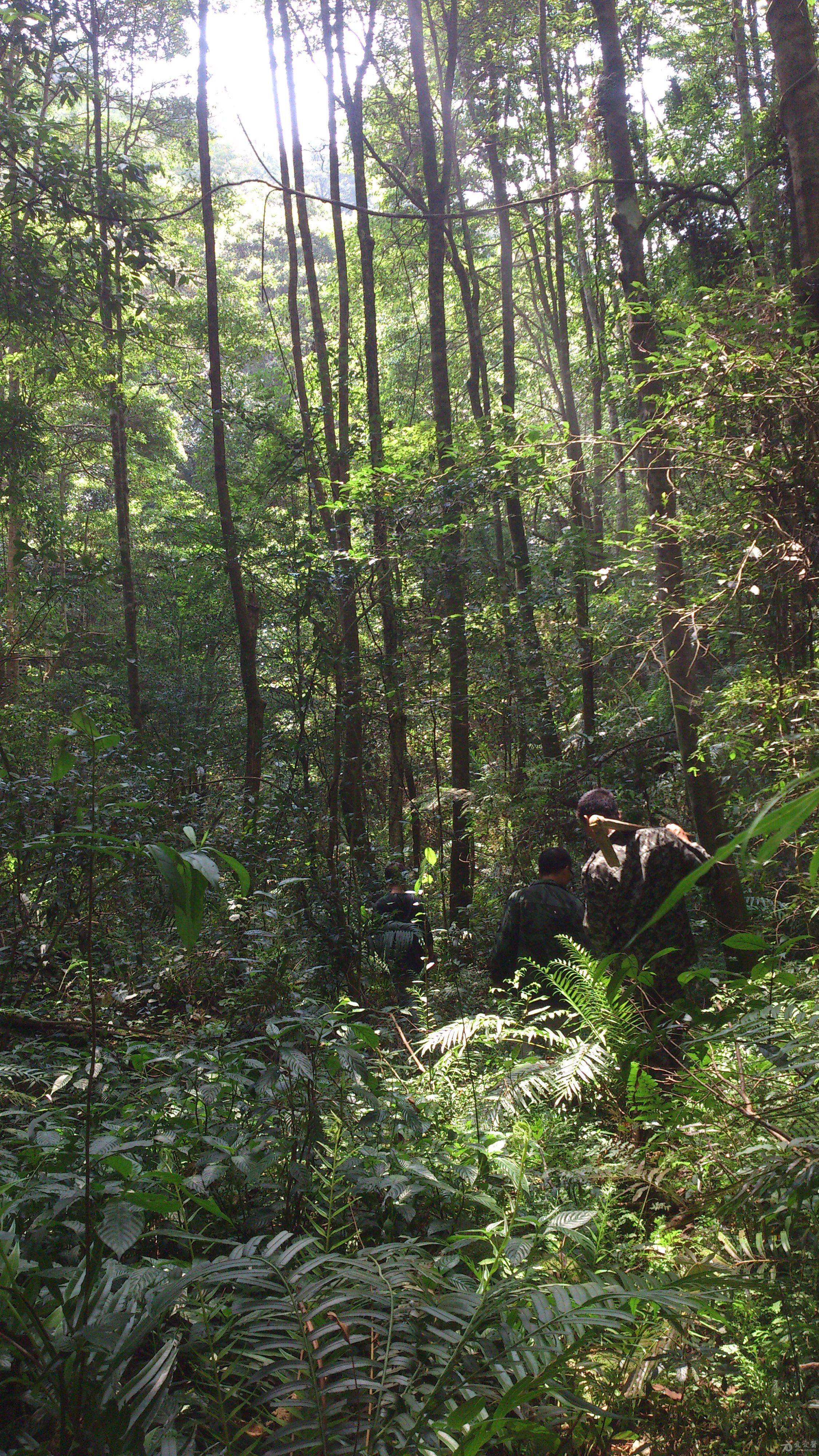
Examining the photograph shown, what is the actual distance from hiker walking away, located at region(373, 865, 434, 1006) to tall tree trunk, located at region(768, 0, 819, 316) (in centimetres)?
513

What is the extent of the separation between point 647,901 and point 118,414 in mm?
15198

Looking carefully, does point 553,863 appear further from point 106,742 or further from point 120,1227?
point 106,742

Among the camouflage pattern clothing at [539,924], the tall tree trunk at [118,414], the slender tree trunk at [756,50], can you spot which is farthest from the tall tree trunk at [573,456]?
the tall tree trunk at [118,414]

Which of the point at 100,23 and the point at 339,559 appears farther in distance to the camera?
the point at 100,23

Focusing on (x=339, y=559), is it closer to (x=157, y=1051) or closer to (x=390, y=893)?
(x=390, y=893)

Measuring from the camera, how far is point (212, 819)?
805 cm

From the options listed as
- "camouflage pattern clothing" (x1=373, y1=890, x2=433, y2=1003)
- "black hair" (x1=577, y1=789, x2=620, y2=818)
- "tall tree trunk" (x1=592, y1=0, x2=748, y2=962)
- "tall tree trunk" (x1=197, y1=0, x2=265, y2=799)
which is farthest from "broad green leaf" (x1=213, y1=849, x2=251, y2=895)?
"tall tree trunk" (x1=197, y1=0, x2=265, y2=799)

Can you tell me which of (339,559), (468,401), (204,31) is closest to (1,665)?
A: (339,559)

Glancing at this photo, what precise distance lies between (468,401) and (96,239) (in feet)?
52.7

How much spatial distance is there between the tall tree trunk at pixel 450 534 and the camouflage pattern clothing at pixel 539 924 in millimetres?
3996

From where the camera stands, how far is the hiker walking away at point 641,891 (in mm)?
4469

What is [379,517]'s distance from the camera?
357 inches

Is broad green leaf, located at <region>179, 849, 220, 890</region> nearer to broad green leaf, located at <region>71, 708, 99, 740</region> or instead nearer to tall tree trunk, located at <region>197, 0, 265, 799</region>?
broad green leaf, located at <region>71, 708, 99, 740</region>

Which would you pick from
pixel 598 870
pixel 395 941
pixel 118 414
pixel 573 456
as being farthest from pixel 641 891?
pixel 118 414
